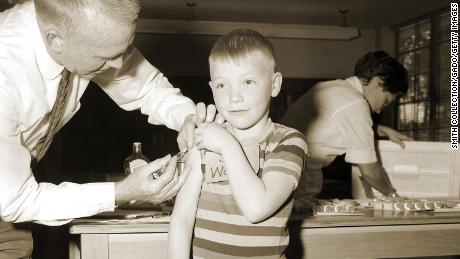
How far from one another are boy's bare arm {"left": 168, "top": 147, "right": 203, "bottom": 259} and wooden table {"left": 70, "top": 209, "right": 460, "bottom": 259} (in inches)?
9.7

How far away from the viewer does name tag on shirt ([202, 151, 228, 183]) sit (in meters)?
1.37

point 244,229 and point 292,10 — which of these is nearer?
point 244,229

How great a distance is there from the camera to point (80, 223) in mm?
1656

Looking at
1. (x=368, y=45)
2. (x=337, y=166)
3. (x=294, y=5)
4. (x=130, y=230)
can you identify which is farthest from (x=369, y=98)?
(x=368, y=45)

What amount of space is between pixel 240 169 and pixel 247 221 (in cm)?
14

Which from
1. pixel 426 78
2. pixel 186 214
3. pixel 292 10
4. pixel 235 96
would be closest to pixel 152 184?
pixel 186 214

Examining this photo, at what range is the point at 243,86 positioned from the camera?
4.40 feet

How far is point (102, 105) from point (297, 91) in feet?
10.1

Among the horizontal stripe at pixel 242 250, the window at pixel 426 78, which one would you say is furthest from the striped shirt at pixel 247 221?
the window at pixel 426 78

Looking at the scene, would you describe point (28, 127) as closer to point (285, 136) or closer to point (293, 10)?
point (285, 136)

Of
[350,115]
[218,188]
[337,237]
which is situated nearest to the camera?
[218,188]

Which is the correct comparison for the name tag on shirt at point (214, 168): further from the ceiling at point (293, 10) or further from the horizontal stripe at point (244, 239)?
the ceiling at point (293, 10)

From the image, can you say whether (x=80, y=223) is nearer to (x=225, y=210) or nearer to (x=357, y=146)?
(x=225, y=210)

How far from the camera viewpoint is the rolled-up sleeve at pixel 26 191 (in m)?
1.38
